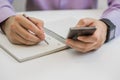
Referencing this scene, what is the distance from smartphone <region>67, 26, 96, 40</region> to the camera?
26.1 inches

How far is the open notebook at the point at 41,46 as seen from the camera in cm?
68

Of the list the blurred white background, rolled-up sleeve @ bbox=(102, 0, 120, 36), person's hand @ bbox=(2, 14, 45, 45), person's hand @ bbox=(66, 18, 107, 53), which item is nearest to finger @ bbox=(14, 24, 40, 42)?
person's hand @ bbox=(2, 14, 45, 45)

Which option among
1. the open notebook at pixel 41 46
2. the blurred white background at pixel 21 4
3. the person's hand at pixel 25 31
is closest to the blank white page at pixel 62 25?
the open notebook at pixel 41 46

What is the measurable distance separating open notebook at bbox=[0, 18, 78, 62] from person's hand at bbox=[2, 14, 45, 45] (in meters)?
0.02

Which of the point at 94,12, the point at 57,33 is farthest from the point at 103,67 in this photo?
the point at 94,12

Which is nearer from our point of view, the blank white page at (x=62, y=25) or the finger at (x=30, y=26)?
the finger at (x=30, y=26)

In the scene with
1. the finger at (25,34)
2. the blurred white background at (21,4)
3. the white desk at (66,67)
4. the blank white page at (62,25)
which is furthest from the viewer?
the blurred white background at (21,4)

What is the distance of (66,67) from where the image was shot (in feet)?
2.13

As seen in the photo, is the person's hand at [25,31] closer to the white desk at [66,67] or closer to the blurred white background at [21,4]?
the white desk at [66,67]

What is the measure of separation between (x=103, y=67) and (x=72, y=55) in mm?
104

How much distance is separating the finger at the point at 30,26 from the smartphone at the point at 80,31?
0.09 m

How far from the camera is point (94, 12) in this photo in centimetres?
116

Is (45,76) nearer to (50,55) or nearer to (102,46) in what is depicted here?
(50,55)

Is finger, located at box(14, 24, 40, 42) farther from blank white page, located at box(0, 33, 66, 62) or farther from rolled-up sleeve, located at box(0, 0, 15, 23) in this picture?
rolled-up sleeve, located at box(0, 0, 15, 23)
